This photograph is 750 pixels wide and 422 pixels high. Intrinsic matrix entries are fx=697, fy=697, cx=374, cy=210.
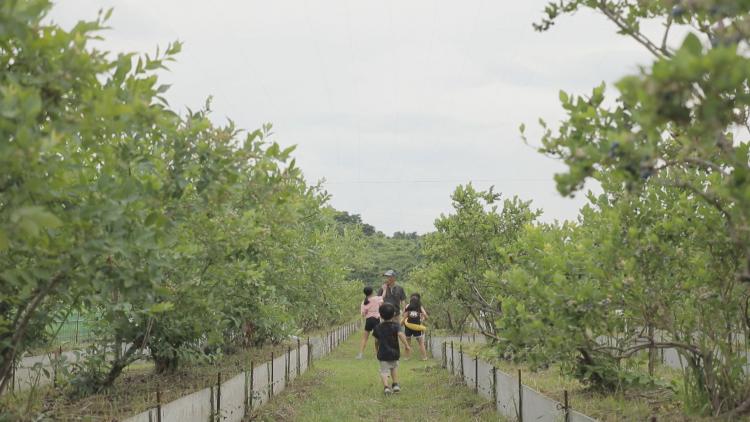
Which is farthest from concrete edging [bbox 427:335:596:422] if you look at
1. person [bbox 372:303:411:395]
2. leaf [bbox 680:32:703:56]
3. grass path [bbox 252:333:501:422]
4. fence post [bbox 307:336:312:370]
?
leaf [bbox 680:32:703:56]

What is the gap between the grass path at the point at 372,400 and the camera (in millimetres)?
9836

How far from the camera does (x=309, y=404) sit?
11047 millimetres

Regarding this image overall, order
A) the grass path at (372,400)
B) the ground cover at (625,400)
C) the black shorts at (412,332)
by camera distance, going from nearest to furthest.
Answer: the ground cover at (625,400) < the grass path at (372,400) < the black shorts at (412,332)

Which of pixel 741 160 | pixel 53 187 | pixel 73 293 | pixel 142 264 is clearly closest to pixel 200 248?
pixel 73 293

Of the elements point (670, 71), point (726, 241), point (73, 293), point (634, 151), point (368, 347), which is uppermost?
point (670, 71)

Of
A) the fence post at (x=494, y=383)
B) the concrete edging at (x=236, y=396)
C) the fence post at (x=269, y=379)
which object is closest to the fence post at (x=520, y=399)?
the fence post at (x=494, y=383)

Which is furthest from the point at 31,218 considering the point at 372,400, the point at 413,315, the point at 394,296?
the point at 413,315

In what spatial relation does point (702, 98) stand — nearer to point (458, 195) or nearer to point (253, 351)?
point (458, 195)

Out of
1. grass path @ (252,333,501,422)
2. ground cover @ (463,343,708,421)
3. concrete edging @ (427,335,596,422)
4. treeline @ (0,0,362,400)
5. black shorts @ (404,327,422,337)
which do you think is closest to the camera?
treeline @ (0,0,362,400)

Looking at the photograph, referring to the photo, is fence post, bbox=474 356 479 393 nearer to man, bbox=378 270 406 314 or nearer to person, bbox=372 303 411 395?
person, bbox=372 303 411 395

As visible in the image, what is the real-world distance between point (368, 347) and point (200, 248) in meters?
18.2

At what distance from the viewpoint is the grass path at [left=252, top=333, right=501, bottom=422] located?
984cm

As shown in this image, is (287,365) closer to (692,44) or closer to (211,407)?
(211,407)

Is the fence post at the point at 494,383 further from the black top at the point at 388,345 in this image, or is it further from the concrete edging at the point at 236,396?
the concrete edging at the point at 236,396
